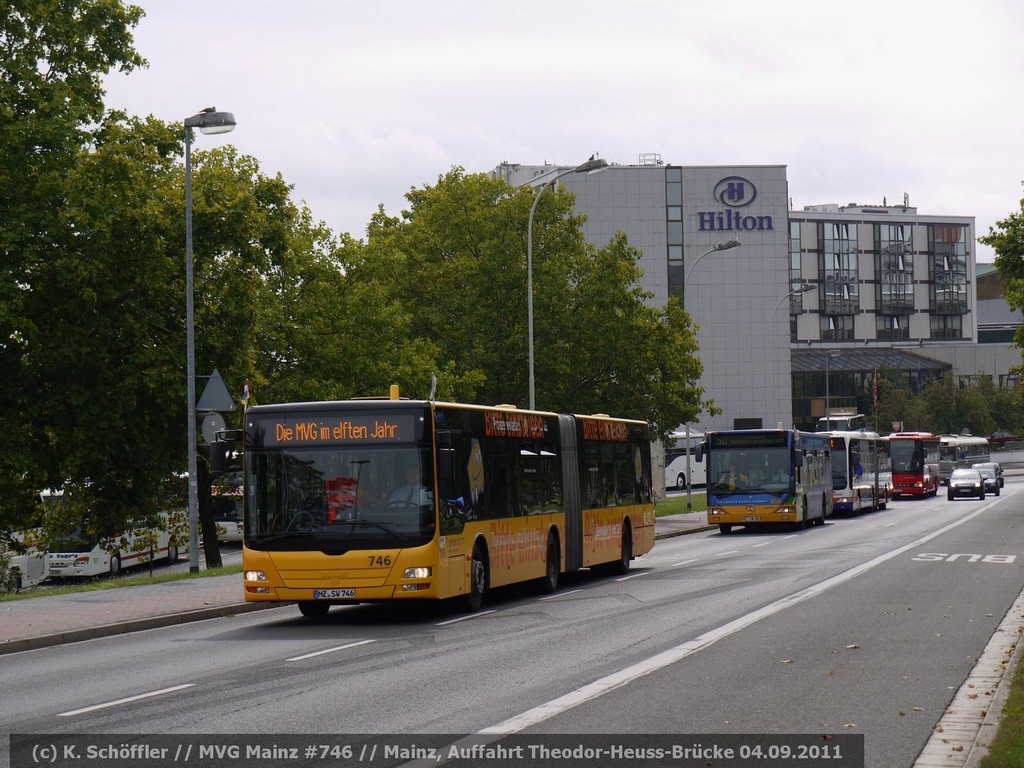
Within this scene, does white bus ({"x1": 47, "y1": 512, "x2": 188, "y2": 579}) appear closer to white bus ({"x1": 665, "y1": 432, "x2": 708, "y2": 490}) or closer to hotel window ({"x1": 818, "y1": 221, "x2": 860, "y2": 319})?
white bus ({"x1": 665, "y1": 432, "x2": 708, "y2": 490})

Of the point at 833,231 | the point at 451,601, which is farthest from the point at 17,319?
the point at 833,231

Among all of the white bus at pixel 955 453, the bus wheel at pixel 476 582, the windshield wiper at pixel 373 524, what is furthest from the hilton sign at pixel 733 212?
the windshield wiper at pixel 373 524

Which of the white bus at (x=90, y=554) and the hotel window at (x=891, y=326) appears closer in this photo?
the white bus at (x=90, y=554)

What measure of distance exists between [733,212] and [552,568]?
305ft

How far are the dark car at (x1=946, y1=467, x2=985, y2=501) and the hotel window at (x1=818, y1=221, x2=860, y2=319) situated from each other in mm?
76777

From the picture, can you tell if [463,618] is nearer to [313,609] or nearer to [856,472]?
[313,609]

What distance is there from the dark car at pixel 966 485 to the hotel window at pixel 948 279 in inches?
3285

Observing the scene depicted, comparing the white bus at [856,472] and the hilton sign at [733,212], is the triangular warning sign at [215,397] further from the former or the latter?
the hilton sign at [733,212]

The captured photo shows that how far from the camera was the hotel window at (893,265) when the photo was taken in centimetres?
14962

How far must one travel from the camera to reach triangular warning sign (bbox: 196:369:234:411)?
24.8 meters

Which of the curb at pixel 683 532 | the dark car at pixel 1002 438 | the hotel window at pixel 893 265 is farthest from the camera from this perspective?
the hotel window at pixel 893 265

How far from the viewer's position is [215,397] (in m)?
25.0

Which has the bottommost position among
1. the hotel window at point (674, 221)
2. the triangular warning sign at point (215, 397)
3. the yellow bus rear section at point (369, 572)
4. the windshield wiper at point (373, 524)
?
the yellow bus rear section at point (369, 572)

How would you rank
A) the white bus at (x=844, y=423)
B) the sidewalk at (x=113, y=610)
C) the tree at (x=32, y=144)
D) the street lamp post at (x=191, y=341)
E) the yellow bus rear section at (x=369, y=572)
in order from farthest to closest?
1. the white bus at (x=844, y=423)
2. the tree at (x=32, y=144)
3. the street lamp post at (x=191, y=341)
4. the yellow bus rear section at (x=369, y=572)
5. the sidewalk at (x=113, y=610)
